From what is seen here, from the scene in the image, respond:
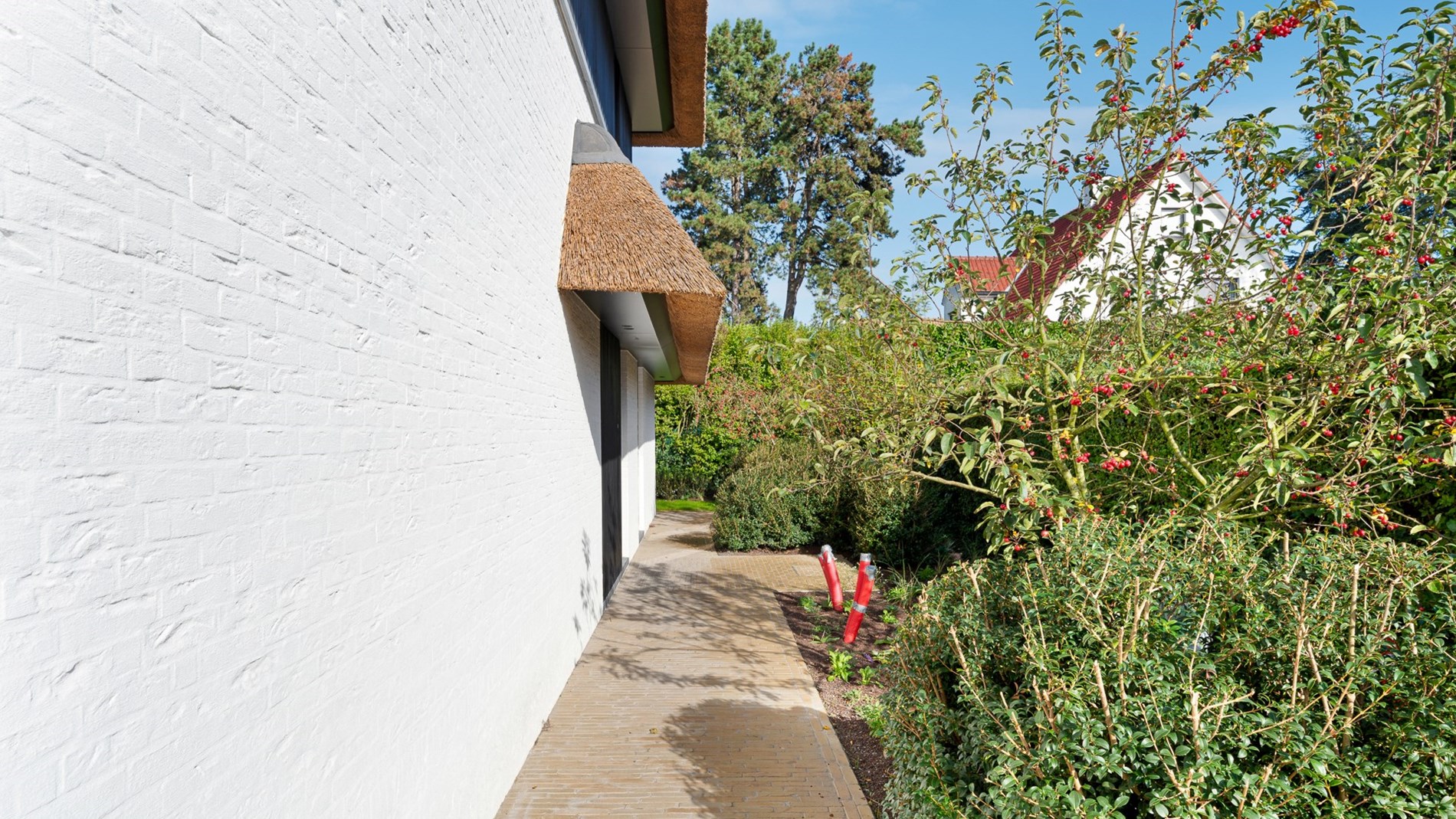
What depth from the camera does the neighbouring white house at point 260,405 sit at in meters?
1.19

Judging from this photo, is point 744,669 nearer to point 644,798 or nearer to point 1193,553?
point 644,798

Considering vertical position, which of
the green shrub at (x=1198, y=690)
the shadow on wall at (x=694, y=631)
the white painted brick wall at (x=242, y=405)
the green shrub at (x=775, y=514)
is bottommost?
the shadow on wall at (x=694, y=631)

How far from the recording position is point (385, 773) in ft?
8.03

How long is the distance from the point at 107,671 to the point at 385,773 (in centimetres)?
141

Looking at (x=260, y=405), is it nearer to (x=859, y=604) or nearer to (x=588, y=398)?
(x=588, y=398)

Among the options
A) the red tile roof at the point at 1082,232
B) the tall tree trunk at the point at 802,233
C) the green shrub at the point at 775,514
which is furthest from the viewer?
the tall tree trunk at the point at 802,233

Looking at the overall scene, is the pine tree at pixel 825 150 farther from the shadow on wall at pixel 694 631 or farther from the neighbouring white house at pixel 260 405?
A: the neighbouring white house at pixel 260 405

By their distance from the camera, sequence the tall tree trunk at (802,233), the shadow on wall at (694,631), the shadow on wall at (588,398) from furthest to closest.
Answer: the tall tree trunk at (802,233), the shadow on wall at (694,631), the shadow on wall at (588,398)

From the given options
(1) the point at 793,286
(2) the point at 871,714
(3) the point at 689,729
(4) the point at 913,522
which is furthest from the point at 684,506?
(1) the point at 793,286

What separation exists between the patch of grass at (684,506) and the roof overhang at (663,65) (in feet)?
27.7

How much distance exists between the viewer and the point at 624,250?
15.7 ft

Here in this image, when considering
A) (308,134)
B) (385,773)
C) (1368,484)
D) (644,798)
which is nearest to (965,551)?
(1368,484)

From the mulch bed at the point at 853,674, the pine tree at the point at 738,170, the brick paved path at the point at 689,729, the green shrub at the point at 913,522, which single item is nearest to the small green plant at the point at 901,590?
the mulch bed at the point at 853,674

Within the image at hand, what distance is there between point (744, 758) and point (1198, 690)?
3098mm
